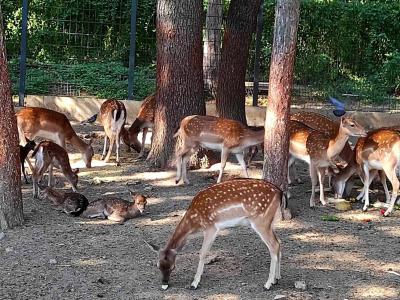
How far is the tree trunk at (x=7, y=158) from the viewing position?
25.8ft

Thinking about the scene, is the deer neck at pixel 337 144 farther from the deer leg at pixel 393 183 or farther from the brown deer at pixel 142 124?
the brown deer at pixel 142 124

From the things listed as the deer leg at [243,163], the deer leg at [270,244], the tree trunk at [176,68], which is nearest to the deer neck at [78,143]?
the tree trunk at [176,68]

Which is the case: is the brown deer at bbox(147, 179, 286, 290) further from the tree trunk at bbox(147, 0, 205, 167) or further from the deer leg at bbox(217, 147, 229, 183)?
the tree trunk at bbox(147, 0, 205, 167)


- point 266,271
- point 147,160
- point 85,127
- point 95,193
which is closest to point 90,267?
point 266,271

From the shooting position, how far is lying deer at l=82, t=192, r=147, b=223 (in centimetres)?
838

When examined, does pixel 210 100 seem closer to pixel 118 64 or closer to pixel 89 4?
pixel 118 64

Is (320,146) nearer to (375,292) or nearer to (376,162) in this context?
(376,162)

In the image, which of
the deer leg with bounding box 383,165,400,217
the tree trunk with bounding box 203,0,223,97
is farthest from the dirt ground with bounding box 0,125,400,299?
the tree trunk with bounding box 203,0,223,97

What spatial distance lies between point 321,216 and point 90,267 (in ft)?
9.98

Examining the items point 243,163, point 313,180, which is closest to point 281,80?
point 313,180

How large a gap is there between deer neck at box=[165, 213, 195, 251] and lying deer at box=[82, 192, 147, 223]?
69.6 inches

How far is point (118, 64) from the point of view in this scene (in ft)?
54.5

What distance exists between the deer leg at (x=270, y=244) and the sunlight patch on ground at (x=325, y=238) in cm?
141

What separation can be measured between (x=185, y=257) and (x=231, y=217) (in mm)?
942
